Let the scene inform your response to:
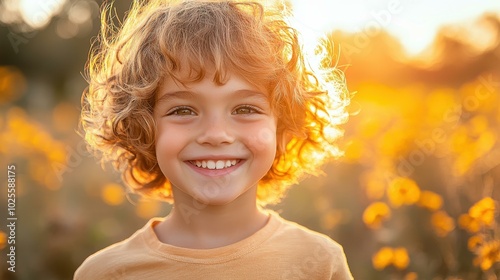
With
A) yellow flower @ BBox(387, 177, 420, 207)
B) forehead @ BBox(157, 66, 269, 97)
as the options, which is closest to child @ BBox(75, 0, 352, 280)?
forehead @ BBox(157, 66, 269, 97)

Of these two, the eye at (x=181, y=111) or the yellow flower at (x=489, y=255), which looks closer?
the eye at (x=181, y=111)

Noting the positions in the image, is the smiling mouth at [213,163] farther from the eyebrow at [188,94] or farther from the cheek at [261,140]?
the eyebrow at [188,94]

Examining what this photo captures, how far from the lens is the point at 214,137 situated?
2051 mm

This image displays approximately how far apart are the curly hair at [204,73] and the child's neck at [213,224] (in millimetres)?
286

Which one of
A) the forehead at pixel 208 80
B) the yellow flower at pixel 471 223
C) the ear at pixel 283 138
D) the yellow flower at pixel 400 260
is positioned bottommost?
the yellow flower at pixel 400 260

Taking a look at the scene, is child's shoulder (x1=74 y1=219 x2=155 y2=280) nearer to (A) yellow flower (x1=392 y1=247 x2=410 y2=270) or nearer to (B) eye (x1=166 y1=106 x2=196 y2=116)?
(B) eye (x1=166 y1=106 x2=196 y2=116)

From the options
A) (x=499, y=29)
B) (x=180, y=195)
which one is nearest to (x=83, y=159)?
(x=180, y=195)

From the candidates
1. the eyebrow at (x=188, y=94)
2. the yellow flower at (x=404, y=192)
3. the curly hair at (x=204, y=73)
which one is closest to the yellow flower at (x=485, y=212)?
the yellow flower at (x=404, y=192)

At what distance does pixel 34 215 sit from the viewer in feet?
13.4

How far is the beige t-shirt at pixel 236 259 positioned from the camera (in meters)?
2.17

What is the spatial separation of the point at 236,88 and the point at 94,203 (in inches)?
95.0

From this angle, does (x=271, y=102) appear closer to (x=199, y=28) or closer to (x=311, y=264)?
(x=199, y=28)

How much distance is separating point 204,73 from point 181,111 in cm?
16

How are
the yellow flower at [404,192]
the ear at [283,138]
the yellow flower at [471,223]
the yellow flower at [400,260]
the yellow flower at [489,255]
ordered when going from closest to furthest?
the ear at [283,138] < the yellow flower at [489,255] < the yellow flower at [471,223] < the yellow flower at [400,260] < the yellow flower at [404,192]
